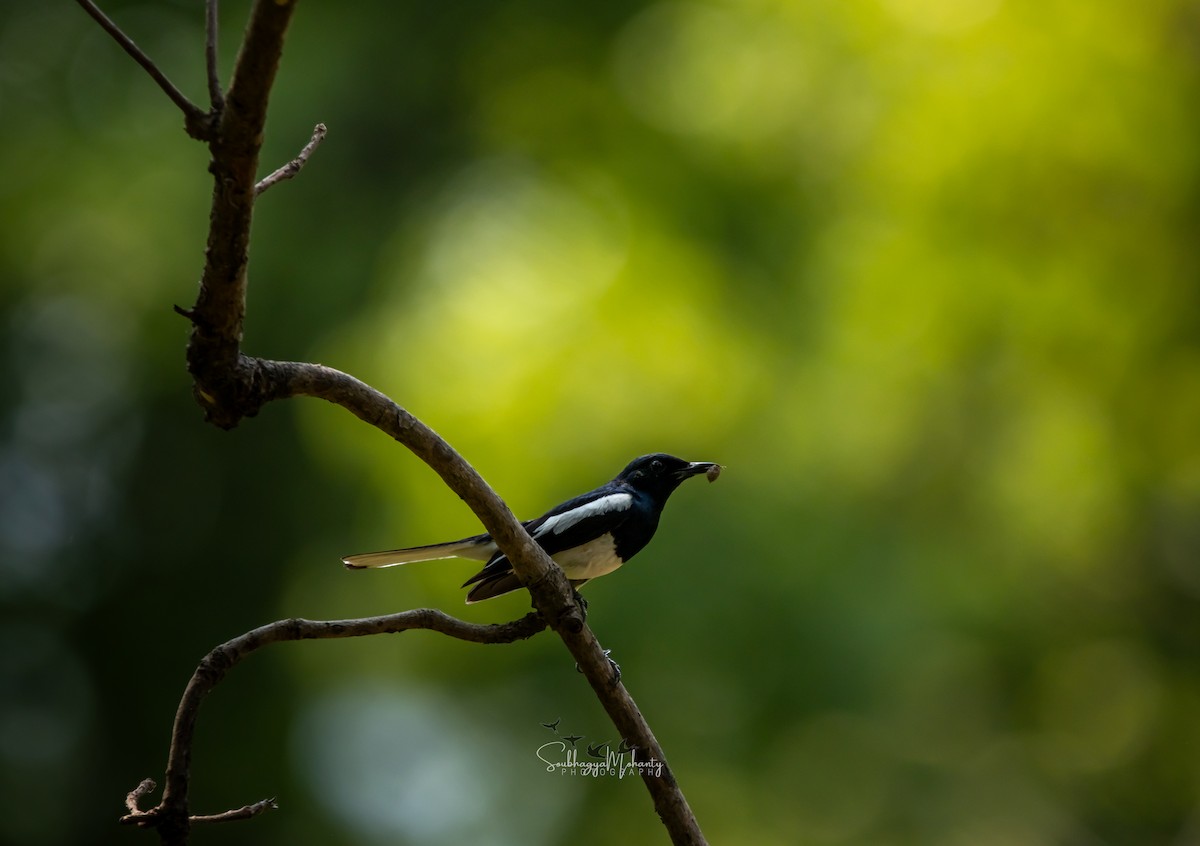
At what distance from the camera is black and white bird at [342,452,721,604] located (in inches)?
149

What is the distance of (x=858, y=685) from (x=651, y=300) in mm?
2778

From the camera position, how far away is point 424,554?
369cm

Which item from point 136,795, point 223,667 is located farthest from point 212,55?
point 136,795

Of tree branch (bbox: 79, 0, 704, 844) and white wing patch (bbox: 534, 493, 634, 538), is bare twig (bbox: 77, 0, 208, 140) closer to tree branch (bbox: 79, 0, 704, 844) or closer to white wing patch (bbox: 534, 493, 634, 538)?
tree branch (bbox: 79, 0, 704, 844)

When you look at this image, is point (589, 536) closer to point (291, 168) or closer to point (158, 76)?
point (291, 168)

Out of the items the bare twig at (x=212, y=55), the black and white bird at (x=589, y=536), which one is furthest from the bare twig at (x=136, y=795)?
A: the black and white bird at (x=589, y=536)

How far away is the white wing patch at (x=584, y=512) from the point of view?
13.3 feet

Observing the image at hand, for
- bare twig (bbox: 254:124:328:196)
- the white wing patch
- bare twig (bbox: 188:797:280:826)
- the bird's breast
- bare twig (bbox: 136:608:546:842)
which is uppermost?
bare twig (bbox: 254:124:328:196)

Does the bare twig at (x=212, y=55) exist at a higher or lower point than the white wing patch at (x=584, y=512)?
higher

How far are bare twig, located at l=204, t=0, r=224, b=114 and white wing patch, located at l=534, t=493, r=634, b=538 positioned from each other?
2.53m

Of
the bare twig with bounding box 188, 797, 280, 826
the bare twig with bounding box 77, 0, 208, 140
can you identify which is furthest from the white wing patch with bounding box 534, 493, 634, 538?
the bare twig with bounding box 77, 0, 208, 140

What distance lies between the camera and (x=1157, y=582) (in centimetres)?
766

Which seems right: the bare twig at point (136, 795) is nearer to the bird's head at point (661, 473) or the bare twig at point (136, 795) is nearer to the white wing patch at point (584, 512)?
the white wing patch at point (584, 512)

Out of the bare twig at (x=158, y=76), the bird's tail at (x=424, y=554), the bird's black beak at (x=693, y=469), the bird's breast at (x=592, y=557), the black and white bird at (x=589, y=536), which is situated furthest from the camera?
the bird's black beak at (x=693, y=469)
